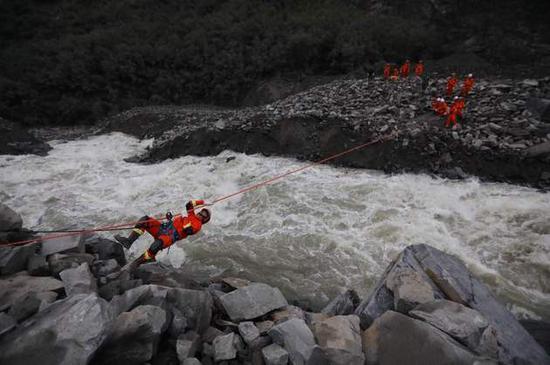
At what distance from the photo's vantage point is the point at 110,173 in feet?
42.1

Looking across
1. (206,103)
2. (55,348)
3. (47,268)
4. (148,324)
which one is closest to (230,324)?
(148,324)

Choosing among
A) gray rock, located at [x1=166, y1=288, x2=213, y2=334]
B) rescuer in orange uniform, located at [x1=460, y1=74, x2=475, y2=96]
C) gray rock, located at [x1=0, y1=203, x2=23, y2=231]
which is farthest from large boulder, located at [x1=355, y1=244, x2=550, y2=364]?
rescuer in orange uniform, located at [x1=460, y1=74, x2=475, y2=96]

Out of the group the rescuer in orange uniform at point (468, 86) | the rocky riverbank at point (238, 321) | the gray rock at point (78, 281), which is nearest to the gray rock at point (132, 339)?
the rocky riverbank at point (238, 321)

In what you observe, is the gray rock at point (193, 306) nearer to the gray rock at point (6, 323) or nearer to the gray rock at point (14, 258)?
the gray rock at point (6, 323)

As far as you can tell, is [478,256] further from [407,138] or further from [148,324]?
[148,324]

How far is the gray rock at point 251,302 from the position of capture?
4551 millimetres

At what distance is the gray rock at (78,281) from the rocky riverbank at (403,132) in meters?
8.77

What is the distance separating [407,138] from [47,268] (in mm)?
10266

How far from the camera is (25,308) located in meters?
3.63

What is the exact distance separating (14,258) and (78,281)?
4.37 feet

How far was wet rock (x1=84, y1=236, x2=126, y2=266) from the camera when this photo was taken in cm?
611

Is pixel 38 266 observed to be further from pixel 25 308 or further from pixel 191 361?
pixel 191 361

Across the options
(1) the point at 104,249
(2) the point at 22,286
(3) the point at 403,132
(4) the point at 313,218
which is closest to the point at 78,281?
(2) the point at 22,286

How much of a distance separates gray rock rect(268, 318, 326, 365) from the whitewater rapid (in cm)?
231
